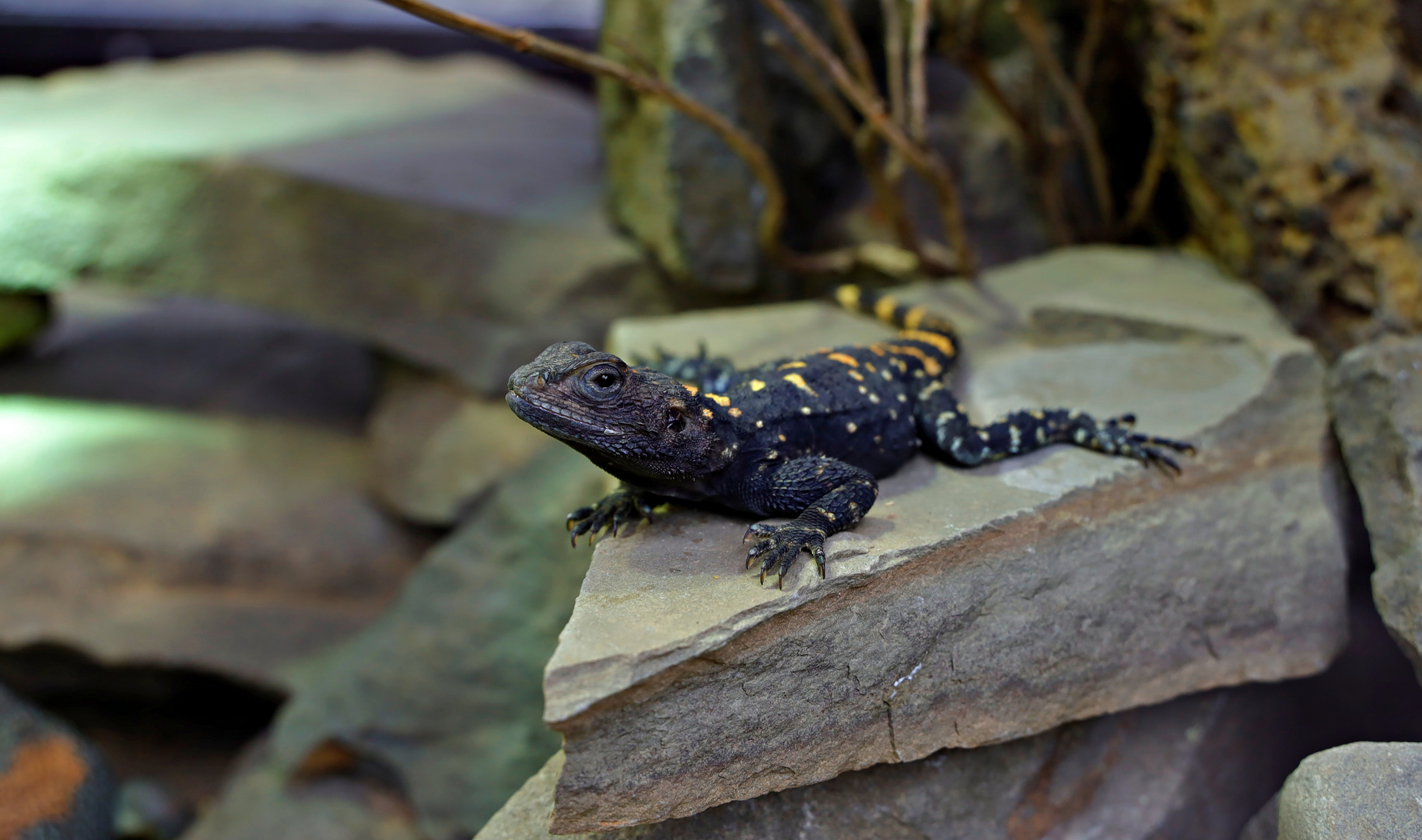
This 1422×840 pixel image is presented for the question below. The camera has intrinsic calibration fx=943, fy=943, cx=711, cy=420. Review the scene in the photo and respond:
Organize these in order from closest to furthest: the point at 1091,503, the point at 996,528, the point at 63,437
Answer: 1. the point at 996,528
2. the point at 1091,503
3. the point at 63,437

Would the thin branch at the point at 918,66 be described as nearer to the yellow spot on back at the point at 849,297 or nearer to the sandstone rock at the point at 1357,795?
the yellow spot on back at the point at 849,297

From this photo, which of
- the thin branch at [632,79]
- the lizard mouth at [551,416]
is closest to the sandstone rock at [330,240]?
the thin branch at [632,79]

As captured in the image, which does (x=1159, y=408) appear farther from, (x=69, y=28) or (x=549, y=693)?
(x=69, y=28)

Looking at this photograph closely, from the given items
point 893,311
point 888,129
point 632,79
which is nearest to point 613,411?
point 632,79

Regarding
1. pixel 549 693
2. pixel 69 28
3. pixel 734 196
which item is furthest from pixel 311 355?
pixel 549 693

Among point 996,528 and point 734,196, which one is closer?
point 996,528

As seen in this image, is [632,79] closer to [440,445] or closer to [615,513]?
[615,513]
